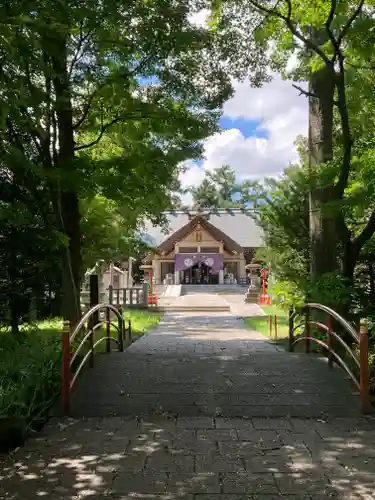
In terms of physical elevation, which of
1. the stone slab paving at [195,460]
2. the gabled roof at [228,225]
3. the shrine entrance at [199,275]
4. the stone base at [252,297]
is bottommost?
the stone slab paving at [195,460]

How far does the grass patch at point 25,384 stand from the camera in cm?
462

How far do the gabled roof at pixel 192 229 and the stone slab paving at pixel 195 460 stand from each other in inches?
1661

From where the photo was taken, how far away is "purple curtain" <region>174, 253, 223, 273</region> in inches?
1836

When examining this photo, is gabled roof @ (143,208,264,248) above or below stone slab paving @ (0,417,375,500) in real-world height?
above

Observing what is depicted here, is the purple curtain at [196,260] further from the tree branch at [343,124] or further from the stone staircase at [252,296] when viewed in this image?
the tree branch at [343,124]

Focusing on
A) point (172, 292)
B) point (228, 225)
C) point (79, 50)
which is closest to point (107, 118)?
point (79, 50)

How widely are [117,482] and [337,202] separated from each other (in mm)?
5356

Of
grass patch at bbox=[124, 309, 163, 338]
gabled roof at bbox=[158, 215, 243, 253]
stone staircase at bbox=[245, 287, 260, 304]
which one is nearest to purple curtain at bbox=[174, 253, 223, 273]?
gabled roof at bbox=[158, 215, 243, 253]

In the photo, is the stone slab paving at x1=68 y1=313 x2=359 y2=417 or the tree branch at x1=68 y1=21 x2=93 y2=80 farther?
the tree branch at x1=68 y1=21 x2=93 y2=80

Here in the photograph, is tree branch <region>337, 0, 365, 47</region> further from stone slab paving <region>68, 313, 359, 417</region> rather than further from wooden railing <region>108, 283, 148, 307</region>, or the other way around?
wooden railing <region>108, 283, 148, 307</region>

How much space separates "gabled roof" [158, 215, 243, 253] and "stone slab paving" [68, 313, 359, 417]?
3943 cm

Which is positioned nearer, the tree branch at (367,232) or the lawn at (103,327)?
the tree branch at (367,232)

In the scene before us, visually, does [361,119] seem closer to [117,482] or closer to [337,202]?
[337,202]

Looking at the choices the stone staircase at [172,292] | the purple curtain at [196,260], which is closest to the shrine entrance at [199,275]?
the purple curtain at [196,260]
